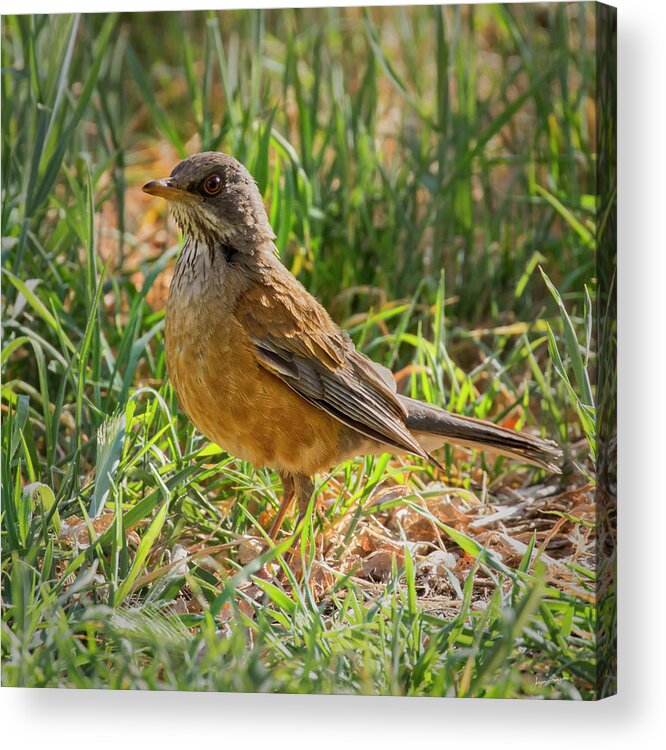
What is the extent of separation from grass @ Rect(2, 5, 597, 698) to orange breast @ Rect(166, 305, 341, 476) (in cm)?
33

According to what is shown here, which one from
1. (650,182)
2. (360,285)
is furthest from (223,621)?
(650,182)

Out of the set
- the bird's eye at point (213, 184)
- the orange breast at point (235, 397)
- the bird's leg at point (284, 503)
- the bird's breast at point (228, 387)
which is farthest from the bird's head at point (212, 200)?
the bird's leg at point (284, 503)

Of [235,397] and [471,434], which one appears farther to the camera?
[471,434]

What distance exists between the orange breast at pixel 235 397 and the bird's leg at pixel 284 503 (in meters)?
0.16

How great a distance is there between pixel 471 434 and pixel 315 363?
71 cm

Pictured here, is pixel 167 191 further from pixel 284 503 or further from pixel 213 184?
pixel 284 503

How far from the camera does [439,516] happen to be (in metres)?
6.02

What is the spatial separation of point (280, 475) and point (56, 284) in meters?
1.41

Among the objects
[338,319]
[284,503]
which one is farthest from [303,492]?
[338,319]

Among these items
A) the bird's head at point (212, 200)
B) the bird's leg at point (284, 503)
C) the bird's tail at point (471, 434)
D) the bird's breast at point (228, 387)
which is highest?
the bird's head at point (212, 200)

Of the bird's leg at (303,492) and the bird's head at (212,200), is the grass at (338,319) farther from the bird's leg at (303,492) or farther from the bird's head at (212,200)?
the bird's head at (212,200)

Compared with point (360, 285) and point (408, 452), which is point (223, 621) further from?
point (360, 285)

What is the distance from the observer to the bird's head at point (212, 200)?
573 centimetres

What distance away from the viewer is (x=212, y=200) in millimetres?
5754
